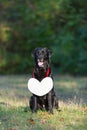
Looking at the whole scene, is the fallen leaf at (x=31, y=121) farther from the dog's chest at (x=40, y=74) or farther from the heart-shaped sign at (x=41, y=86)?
the dog's chest at (x=40, y=74)

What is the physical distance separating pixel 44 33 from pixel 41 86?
2077 cm

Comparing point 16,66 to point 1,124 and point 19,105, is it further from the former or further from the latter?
point 1,124

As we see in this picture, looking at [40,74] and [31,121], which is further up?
[40,74]

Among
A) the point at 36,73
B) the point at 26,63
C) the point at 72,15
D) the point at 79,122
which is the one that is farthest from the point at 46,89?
the point at 26,63

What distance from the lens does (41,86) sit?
37.6 ft

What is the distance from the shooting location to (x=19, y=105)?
1298 centimetres

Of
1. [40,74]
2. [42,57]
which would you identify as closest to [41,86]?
[40,74]

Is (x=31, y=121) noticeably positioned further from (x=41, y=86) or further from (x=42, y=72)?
(x=42, y=72)

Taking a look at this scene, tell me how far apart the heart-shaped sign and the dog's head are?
32 cm

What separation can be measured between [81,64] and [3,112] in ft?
62.2

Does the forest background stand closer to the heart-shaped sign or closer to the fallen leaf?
Answer: the heart-shaped sign

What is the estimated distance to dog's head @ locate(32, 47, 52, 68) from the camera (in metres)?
11.4

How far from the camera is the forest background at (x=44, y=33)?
30219 millimetres

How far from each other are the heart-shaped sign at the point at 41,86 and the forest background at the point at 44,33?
17.3 m
